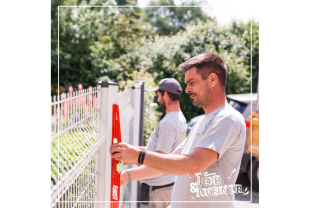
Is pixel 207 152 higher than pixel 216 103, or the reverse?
pixel 216 103

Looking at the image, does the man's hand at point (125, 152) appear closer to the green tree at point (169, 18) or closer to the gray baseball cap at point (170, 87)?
the gray baseball cap at point (170, 87)

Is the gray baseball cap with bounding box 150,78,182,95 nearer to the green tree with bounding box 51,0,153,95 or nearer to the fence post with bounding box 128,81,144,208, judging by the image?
the fence post with bounding box 128,81,144,208

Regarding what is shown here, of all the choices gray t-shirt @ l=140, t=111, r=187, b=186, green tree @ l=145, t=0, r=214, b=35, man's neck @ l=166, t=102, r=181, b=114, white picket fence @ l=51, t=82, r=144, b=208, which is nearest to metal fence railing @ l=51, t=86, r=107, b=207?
white picket fence @ l=51, t=82, r=144, b=208

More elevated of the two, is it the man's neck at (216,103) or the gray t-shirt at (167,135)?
the man's neck at (216,103)

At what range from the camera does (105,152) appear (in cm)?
182

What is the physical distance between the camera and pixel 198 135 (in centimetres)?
177

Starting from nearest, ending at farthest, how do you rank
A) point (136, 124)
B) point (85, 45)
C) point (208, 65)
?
point (208, 65) < point (136, 124) < point (85, 45)

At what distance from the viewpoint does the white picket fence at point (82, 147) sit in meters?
1.27

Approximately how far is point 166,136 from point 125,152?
0.92 m

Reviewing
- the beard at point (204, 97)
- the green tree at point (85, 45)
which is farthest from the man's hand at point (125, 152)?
the green tree at point (85, 45)

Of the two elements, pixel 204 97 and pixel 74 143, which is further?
pixel 204 97

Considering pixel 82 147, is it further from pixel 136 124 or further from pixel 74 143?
pixel 136 124

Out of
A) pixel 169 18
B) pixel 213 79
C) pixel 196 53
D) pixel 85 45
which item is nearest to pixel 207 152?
pixel 213 79
